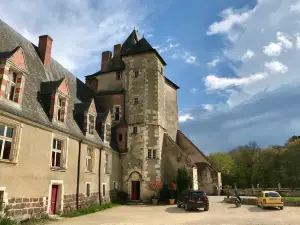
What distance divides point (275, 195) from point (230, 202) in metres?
5.63

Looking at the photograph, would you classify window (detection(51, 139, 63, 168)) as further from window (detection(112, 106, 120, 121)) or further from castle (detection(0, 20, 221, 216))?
window (detection(112, 106, 120, 121))

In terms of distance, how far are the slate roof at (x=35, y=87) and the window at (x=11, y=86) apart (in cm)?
60

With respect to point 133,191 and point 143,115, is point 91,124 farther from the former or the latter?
point 133,191

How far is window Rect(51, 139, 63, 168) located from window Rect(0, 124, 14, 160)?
3226 millimetres

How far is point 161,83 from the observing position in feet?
86.9

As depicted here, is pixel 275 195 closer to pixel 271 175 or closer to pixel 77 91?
pixel 77 91

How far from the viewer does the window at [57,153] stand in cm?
1438

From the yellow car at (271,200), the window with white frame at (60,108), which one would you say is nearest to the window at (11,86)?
the window with white frame at (60,108)

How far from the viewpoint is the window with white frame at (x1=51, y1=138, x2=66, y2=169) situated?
1439cm

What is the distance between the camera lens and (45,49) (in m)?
18.5

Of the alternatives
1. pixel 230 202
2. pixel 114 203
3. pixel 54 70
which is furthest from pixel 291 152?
pixel 54 70

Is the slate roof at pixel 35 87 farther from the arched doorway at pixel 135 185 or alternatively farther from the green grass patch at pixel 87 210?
the arched doorway at pixel 135 185

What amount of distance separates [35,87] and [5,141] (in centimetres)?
466

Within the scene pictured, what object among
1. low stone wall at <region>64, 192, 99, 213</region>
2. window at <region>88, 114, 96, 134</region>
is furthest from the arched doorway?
window at <region>88, 114, 96, 134</region>
